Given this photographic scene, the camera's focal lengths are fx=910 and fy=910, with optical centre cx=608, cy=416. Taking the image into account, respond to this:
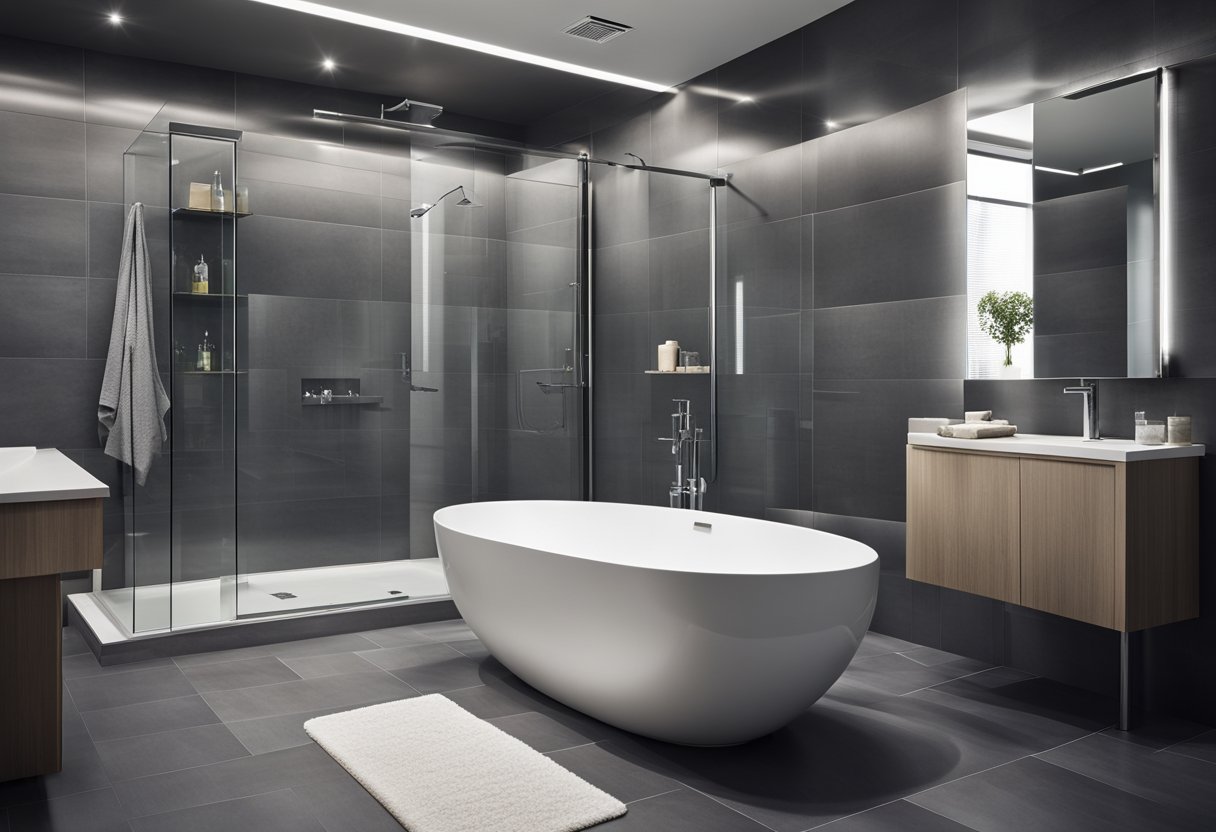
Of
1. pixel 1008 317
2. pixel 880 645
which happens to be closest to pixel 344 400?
pixel 880 645

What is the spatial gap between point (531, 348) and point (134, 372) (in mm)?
1759

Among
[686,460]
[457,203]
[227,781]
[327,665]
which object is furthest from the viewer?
[686,460]

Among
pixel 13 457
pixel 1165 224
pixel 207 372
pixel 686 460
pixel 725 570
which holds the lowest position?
pixel 725 570

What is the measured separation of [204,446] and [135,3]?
6.66ft

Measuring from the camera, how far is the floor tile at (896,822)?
223cm

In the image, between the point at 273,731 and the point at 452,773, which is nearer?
the point at 452,773

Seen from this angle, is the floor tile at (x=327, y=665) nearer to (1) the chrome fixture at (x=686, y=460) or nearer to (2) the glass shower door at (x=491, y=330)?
(2) the glass shower door at (x=491, y=330)

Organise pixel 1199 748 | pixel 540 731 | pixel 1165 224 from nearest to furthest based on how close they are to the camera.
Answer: pixel 1199 748, pixel 540 731, pixel 1165 224

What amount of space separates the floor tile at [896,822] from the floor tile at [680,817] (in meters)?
0.22

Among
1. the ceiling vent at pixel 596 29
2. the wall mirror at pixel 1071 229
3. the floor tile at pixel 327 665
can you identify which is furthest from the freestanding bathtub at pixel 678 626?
the ceiling vent at pixel 596 29

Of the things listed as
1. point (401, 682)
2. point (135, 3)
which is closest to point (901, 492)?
point (401, 682)

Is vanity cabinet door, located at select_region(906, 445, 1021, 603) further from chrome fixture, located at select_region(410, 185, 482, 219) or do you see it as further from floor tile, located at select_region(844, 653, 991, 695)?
chrome fixture, located at select_region(410, 185, 482, 219)

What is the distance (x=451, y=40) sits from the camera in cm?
465

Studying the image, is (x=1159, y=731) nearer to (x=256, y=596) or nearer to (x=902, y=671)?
(x=902, y=671)
